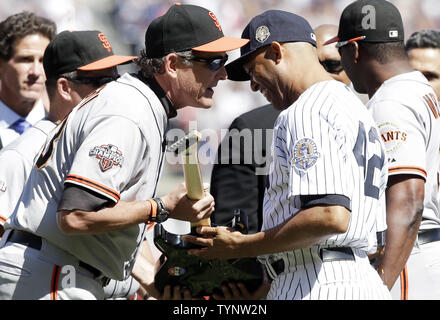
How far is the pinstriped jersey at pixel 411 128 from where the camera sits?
3.40 meters

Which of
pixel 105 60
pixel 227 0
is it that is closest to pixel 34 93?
pixel 105 60

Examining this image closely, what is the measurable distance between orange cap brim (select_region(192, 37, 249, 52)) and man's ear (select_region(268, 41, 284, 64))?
0.51 feet

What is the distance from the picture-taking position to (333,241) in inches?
107

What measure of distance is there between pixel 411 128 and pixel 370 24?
0.72m

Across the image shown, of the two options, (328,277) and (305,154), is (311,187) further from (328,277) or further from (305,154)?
(328,277)

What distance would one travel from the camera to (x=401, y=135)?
3416 mm

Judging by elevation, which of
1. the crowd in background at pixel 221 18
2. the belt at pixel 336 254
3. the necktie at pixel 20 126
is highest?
the crowd in background at pixel 221 18

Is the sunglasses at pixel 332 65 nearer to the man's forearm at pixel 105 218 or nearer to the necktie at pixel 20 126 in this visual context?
the necktie at pixel 20 126

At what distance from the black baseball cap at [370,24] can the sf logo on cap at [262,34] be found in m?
0.93

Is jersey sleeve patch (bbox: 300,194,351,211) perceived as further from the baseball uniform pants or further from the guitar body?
the guitar body

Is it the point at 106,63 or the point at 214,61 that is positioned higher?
the point at 106,63

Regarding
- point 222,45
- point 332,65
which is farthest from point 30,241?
point 332,65

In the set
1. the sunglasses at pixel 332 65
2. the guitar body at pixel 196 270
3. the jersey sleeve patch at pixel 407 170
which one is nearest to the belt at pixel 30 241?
the guitar body at pixel 196 270

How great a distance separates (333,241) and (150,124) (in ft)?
3.07
